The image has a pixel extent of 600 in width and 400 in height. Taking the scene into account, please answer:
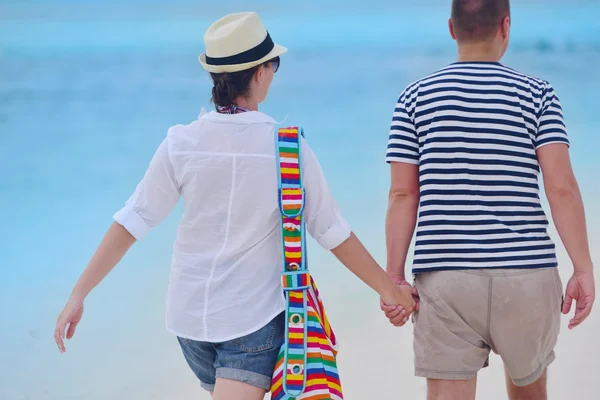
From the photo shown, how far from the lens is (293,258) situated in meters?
2.11

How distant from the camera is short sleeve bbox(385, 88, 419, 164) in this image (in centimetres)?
220

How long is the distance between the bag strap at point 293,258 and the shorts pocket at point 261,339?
0.15 feet

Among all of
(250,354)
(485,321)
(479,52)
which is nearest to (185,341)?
(250,354)

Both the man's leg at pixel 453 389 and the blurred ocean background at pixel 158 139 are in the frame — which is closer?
the man's leg at pixel 453 389

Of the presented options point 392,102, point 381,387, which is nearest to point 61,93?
point 392,102

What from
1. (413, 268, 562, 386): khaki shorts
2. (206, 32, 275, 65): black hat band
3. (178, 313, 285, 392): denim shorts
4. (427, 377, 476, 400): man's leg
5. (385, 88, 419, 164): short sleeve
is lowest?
(427, 377, 476, 400): man's leg

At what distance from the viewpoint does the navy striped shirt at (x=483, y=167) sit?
83.0 inches

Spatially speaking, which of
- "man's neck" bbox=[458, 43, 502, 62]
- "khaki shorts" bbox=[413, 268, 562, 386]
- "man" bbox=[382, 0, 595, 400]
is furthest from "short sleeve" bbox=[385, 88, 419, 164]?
"khaki shorts" bbox=[413, 268, 562, 386]

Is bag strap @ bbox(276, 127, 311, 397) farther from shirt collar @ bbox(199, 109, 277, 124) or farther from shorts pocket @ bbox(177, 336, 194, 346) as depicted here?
shorts pocket @ bbox(177, 336, 194, 346)

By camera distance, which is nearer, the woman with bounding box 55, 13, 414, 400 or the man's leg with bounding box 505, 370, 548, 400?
the woman with bounding box 55, 13, 414, 400

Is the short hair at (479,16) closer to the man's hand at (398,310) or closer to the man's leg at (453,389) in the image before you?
the man's hand at (398,310)

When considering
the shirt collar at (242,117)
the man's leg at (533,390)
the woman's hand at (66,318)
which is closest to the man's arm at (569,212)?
the man's leg at (533,390)

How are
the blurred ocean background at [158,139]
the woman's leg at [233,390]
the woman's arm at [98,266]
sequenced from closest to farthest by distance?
the woman's leg at [233,390] < the woman's arm at [98,266] < the blurred ocean background at [158,139]

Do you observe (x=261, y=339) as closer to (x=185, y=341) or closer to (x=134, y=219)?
(x=185, y=341)
